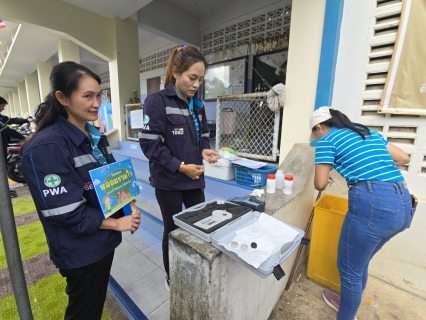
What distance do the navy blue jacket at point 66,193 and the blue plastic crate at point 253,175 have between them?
1600mm

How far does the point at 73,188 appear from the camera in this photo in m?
0.81

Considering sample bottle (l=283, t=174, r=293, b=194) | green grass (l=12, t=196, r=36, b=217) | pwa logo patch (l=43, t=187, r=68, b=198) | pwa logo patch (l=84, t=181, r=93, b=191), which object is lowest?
green grass (l=12, t=196, r=36, b=217)

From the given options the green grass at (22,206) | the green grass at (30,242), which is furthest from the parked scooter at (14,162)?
the green grass at (30,242)

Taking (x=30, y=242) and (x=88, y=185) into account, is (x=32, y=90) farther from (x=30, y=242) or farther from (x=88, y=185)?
(x=88, y=185)

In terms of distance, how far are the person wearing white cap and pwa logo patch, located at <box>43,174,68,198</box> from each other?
4.27 feet

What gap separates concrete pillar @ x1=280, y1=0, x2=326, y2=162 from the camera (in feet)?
6.59

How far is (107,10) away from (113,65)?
3.16 feet

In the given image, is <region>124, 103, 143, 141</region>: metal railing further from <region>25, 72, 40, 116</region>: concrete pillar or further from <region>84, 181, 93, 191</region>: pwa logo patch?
<region>25, 72, 40, 116</region>: concrete pillar

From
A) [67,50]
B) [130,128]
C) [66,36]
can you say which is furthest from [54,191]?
[67,50]

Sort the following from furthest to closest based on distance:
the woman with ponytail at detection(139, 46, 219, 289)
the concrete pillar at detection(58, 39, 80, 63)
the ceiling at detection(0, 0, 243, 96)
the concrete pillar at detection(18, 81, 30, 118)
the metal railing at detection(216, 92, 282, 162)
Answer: the concrete pillar at detection(18, 81, 30, 118) → the concrete pillar at detection(58, 39, 80, 63) → the ceiling at detection(0, 0, 243, 96) → the metal railing at detection(216, 92, 282, 162) → the woman with ponytail at detection(139, 46, 219, 289)

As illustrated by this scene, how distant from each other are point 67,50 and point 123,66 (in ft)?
6.76

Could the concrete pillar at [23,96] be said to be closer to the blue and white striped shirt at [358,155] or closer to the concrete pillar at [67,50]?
the concrete pillar at [67,50]

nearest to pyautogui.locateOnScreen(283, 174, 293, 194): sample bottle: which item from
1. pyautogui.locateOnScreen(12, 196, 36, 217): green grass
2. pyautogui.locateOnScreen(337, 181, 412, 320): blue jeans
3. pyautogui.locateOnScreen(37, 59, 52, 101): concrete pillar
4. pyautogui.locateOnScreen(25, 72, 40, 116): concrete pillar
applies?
pyautogui.locateOnScreen(337, 181, 412, 320): blue jeans

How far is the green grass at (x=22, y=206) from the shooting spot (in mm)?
3156
